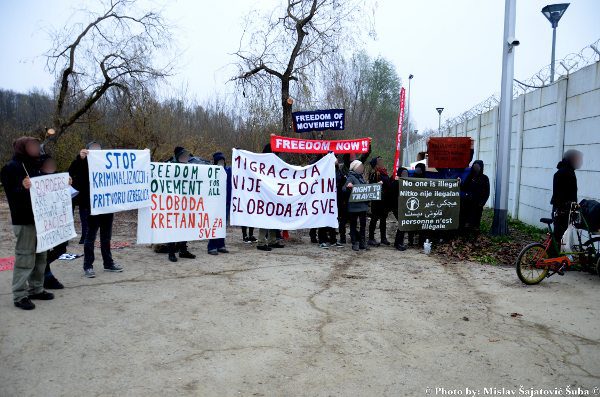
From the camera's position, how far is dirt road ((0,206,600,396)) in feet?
12.9

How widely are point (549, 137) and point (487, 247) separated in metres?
4.04

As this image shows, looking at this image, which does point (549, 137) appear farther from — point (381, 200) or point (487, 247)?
point (381, 200)

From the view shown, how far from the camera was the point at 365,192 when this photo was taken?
31.8 ft

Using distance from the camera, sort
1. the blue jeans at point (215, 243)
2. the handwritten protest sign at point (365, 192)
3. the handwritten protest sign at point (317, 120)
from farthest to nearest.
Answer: the handwritten protest sign at point (317, 120), the handwritten protest sign at point (365, 192), the blue jeans at point (215, 243)

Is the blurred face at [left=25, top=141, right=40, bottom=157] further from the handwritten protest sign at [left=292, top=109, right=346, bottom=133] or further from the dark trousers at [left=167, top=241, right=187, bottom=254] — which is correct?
the handwritten protest sign at [left=292, top=109, right=346, bottom=133]

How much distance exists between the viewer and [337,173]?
10.1 metres

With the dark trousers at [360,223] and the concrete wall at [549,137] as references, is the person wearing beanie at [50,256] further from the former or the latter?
the concrete wall at [549,137]

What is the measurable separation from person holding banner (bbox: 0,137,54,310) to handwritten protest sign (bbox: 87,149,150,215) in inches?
54.8

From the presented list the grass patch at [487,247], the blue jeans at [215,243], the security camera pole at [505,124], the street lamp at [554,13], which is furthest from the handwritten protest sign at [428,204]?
the street lamp at [554,13]

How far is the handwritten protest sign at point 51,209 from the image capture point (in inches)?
218

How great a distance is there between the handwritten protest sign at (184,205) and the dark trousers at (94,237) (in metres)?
0.71

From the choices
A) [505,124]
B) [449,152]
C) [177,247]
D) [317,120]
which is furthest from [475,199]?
[177,247]

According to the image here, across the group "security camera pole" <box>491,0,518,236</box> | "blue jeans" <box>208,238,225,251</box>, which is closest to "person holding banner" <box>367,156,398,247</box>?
"security camera pole" <box>491,0,518,236</box>

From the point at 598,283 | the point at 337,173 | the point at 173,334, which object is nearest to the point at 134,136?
the point at 337,173
